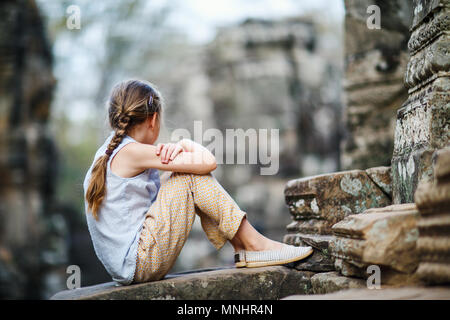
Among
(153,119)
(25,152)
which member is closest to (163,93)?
(153,119)

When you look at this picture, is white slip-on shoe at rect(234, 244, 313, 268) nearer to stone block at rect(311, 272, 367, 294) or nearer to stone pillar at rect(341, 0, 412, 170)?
stone block at rect(311, 272, 367, 294)

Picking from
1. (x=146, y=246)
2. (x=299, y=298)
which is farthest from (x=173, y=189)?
(x=299, y=298)

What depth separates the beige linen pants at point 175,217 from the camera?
2.45 meters

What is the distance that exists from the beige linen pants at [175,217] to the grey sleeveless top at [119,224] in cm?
5

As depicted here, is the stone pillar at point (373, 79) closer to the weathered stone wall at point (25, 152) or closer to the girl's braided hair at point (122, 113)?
the girl's braided hair at point (122, 113)

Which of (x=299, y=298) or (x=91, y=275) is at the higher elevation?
(x=299, y=298)

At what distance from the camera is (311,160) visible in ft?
36.2

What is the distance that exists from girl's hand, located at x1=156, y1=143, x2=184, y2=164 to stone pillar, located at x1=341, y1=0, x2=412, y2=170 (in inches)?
72.2

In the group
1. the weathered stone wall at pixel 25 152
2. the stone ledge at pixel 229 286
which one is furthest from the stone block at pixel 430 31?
the weathered stone wall at pixel 25 152

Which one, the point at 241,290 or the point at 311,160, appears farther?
the point at 311,160

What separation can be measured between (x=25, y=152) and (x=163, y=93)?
504 centimetres

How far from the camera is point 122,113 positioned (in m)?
2.57
